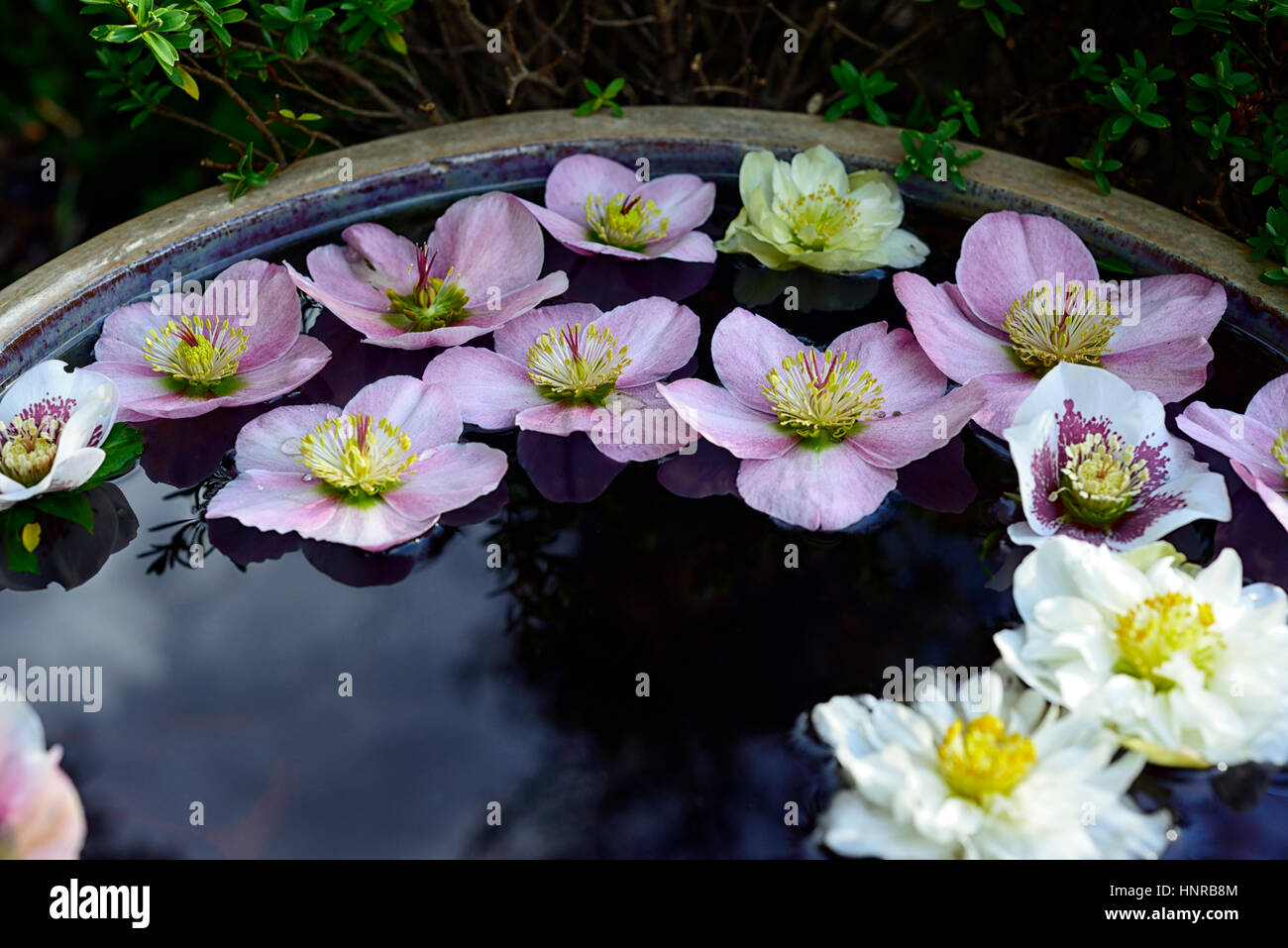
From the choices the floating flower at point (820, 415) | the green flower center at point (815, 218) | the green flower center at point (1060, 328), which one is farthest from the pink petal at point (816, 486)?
the green flower center at point (815, 218)

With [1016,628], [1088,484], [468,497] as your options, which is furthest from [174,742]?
[1088,484]

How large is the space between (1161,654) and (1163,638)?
0.01 metres

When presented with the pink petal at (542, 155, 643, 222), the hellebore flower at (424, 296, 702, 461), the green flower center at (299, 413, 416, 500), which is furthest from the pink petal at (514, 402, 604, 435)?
the pink petal at (542, 155, 643, 222)

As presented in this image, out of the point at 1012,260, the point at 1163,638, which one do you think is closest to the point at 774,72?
the point at 1012,260

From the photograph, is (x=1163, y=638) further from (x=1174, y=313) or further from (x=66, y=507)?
(x=66, y=507)

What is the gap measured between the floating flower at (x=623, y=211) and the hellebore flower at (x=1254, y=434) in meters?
0.57

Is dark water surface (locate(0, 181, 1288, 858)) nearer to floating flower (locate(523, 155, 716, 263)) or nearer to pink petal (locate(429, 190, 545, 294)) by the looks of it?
pink petal (locate(429, 190, 545, 294))

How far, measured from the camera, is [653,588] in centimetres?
108

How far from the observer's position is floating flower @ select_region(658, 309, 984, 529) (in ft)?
3.69

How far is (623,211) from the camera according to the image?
1.44 metres

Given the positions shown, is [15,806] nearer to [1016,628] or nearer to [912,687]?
[912,687]

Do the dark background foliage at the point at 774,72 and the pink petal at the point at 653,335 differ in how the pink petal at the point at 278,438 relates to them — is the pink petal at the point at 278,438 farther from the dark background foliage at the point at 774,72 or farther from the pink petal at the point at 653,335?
the dark background foliage at the point at 774,72

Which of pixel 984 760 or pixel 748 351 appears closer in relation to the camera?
pixel 984 760
